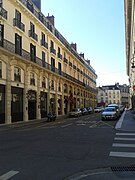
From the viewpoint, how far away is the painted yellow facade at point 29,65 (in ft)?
94.0

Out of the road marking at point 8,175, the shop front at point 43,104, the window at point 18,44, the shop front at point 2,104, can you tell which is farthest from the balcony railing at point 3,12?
the road marking at point 8,175

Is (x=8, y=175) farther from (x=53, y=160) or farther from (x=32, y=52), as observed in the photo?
(x=32, y=52)

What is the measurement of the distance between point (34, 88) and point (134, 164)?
1141 inches

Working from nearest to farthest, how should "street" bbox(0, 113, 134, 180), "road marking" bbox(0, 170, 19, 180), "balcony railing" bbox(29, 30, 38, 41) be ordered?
"road marking" bbox(0, 170, 19, 180) < "street" bbox(0, 113, 134, 180) < "balcony railing" bbox(29, 30, 38, 41)

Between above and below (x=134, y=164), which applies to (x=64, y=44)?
above

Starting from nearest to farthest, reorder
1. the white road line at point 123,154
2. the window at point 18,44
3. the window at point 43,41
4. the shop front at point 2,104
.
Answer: the white road line at point 123,154 < the shop front at point 2,104 < the window at point 18,44 < the window at point 43,41

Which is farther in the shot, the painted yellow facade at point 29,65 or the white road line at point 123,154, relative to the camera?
the painted yellow facade at point 29,65

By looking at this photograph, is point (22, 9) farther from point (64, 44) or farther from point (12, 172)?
point (12, 172)

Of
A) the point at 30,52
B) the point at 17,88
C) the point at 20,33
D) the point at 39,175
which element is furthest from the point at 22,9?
the point at 39,175

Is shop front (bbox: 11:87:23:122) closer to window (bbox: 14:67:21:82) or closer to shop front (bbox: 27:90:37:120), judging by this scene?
window (bbox: 14:67:21:82)

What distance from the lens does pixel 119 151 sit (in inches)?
396

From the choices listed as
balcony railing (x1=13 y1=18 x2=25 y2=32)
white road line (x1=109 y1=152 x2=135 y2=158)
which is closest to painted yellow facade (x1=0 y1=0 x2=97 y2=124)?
balcony railing (x1=13 y1=18 x2=25 y2=32)

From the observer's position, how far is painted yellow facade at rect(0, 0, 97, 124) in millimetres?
28641

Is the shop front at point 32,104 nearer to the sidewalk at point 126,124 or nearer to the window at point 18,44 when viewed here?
the window at point 18,44
